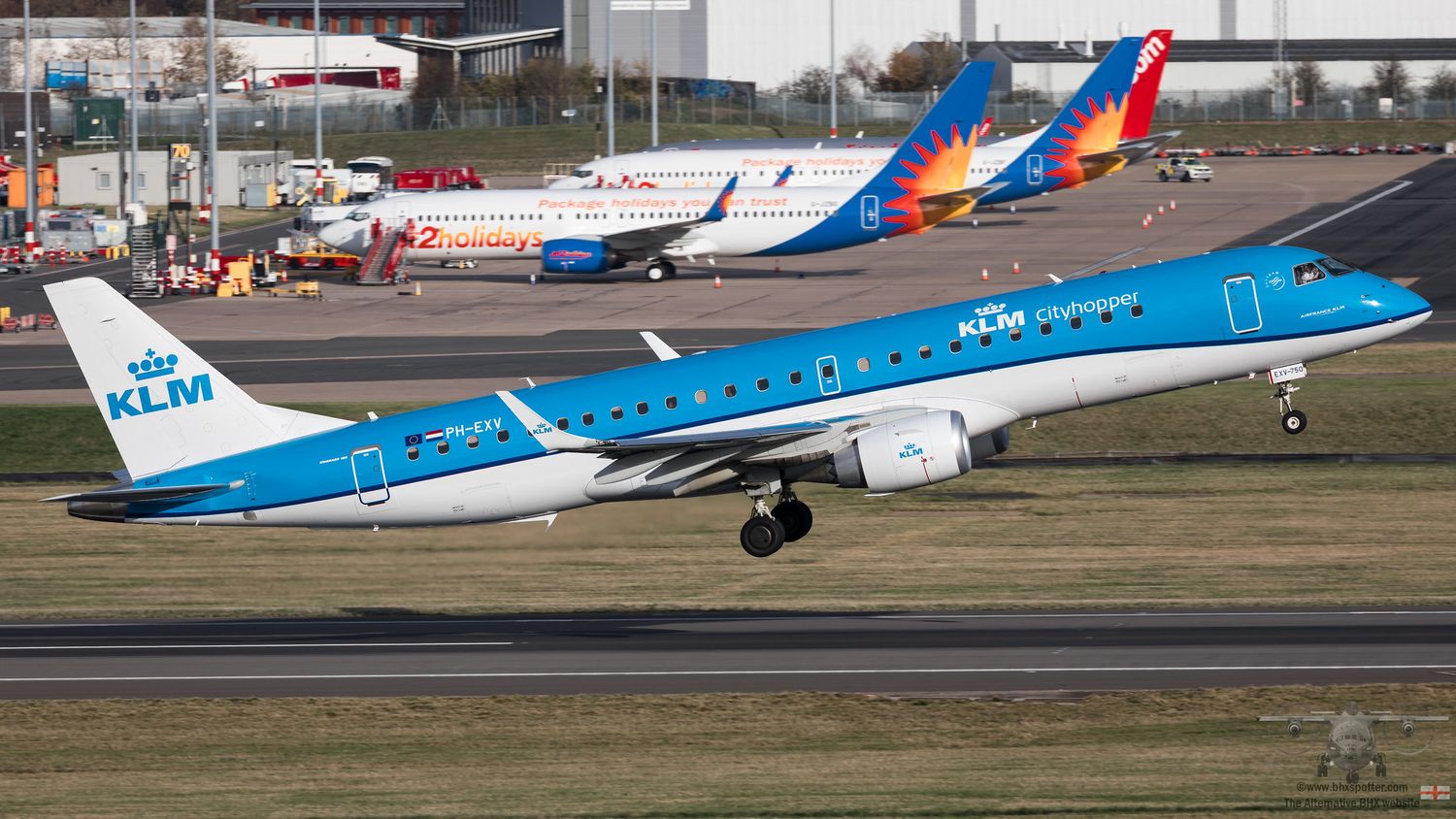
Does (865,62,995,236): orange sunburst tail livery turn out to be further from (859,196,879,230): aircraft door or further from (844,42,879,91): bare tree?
(844,42,879,91): bare tree

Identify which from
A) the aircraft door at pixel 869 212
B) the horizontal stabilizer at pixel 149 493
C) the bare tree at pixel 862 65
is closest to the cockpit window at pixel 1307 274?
the horizontal stabilizer at pixel 149 493

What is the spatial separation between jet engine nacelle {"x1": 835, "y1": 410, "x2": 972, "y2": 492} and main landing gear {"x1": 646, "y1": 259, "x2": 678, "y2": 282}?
62703 millimetres

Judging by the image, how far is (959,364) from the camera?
3912 cm

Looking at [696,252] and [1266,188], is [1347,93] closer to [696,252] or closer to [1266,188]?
[1266,188]

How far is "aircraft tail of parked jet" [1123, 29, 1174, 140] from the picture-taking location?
113625 millimetres

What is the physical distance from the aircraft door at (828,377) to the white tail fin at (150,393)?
1192cm

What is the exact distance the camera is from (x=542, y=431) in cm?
4047

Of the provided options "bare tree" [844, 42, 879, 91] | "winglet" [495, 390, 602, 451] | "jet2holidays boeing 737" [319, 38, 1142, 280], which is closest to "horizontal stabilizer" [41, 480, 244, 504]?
"winglet" [495, 390, 602, 451]

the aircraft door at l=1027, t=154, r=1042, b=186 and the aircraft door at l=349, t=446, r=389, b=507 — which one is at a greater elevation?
the aircraft door at l=1027, t=154, r=1042, b=186

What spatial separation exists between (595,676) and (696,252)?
6562cm

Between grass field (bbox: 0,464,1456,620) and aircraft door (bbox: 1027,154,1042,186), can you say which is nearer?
grass field (bbox: 0,464,1456,620)

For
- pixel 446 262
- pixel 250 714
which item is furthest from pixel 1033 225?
pixel 250 714

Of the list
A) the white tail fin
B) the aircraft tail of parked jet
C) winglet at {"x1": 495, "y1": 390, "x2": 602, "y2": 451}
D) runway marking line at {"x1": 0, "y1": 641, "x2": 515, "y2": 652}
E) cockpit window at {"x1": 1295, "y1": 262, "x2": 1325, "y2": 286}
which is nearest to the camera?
winglet at {"x1": 495, "y1": 390, "x2": 602, "y2": 451}

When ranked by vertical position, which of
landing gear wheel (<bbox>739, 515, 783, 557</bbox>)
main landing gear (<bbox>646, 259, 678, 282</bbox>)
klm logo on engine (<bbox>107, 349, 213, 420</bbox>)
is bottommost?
landing gear wheel (<bbox>739, 515, 783, 557</bbox>)
